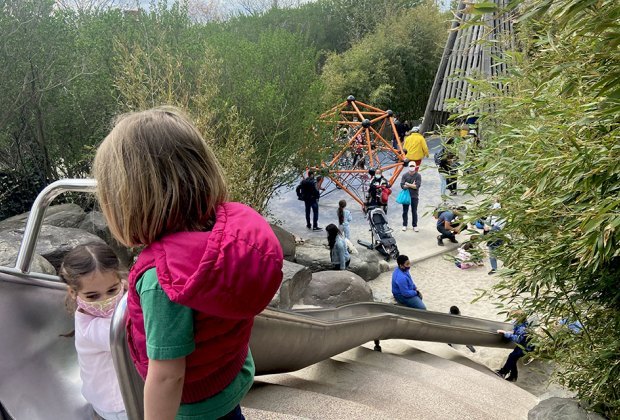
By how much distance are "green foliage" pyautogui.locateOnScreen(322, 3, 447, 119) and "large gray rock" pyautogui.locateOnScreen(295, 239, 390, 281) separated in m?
12.7

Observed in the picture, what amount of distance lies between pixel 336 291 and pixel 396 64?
1738cm

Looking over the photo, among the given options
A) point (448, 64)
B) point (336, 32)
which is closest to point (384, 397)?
point (448, 64)

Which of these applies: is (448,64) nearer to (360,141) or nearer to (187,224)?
(360,141)

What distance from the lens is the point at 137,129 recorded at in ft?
4.69

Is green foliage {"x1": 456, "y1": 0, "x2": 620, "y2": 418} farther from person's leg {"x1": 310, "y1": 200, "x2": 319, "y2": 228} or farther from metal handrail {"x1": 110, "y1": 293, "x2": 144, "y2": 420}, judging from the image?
person's leg {"x1": 310, "y1": 200, "x2": 319, "y2": 228}

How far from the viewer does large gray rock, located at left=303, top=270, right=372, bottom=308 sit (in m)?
9.62

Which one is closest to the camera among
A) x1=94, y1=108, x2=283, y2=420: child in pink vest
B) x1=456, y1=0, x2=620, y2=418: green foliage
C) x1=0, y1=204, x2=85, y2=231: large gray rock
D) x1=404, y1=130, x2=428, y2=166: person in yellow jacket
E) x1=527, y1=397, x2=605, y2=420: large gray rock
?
x1=94, y1=108, x2=283, y2=420: child in pink vest

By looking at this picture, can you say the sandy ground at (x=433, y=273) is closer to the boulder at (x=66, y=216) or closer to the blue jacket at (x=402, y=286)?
the blue jacket at (x=402, y=286)

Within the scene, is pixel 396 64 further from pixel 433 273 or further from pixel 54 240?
pixel 54 240

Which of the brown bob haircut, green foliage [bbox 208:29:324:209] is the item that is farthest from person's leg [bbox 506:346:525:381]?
green foliage [bbox 208:29:324:209]

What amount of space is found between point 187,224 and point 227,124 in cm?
1068

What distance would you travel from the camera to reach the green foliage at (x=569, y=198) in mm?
3031

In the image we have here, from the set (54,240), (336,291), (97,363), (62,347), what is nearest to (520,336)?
(336,291)

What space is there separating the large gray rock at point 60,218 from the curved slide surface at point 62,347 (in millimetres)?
7748
